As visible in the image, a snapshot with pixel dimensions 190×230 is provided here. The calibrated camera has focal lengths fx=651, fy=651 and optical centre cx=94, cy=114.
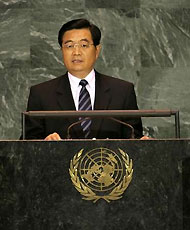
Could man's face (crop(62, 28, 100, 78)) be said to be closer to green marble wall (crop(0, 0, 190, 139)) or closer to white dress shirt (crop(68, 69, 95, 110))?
white dress shirt (crop(68, 69, 95, 110))

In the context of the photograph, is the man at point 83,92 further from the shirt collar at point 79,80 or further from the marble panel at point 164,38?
the marble panel at point 164,38

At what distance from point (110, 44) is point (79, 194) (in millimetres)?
2810

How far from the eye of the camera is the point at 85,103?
3766 mm

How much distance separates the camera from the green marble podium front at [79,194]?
2764mm

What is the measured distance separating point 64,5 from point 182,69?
44.1 inches

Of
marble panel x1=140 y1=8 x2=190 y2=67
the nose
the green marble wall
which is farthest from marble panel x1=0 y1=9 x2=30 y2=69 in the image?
the nose

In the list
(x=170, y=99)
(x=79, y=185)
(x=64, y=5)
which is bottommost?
(x=79, y=185)

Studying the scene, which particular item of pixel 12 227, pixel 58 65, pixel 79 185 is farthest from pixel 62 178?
pixel 58 65

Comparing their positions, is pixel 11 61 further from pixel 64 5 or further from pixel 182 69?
pixel 182 69

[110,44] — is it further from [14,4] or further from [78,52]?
[78,52]

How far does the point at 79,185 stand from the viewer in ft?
9.09

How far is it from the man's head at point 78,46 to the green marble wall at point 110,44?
1.51 metres

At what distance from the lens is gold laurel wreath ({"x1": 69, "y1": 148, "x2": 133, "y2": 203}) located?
2.77 meters

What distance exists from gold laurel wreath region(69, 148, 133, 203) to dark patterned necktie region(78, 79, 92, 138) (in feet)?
2.86
